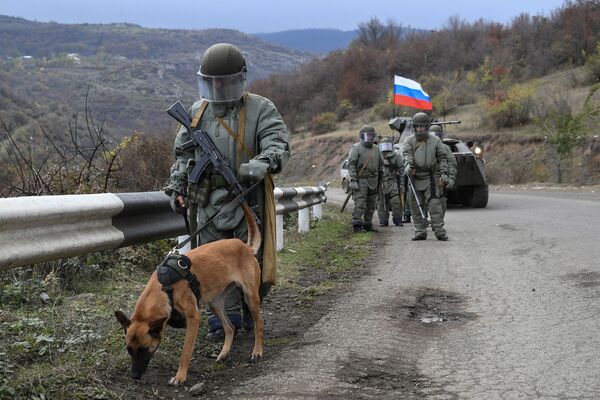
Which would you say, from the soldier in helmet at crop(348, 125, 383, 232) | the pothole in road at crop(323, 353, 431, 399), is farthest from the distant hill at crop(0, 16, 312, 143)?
the pothole in road at crop(323, 353, 431, 399)

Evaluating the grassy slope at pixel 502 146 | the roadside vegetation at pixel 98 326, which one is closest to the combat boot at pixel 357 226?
the roadside vegetation at pixel 98 326

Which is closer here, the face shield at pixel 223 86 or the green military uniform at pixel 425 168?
the face shield at pixel 223 86

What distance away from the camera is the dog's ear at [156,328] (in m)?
4.51

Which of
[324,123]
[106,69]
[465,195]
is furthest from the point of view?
[106,69]

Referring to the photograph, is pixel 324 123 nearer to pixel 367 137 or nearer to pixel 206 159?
pixel 367 137

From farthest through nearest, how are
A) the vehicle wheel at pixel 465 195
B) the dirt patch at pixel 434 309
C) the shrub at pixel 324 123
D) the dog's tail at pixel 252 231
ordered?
1. the shrub at pixel 324 123
2. the vehicle wheel at pixel 465 195
3. the dirt patch at pixel 434 309
4. the dog's tail at pixel 252 231

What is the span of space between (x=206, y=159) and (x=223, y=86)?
0.53 metres

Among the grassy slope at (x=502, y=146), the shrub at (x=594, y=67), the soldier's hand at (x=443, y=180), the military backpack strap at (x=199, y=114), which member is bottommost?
the grassy slope at (x=502, y=146)

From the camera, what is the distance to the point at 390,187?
16.9 meters

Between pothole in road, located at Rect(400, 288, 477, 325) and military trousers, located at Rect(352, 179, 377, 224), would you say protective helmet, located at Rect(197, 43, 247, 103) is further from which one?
military trousers, located at Rect(352, 179, 377, 224)

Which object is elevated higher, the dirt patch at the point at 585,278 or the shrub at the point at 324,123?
the dirt patch at the point at 585,278

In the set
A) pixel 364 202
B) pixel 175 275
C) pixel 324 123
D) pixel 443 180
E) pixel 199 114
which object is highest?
pixel 199 114

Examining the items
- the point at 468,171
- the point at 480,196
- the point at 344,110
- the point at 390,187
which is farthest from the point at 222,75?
the point at 344,110

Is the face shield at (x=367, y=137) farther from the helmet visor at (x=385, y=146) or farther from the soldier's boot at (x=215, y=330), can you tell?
the soldier's boot at (x=215, y=330)
